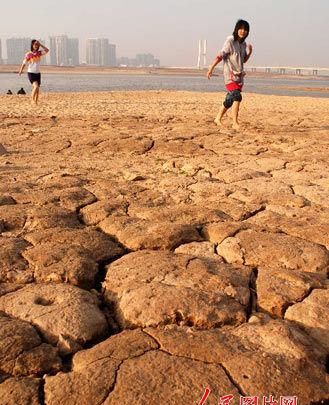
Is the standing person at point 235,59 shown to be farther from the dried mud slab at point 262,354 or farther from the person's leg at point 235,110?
the dried mud slab at point 262,354

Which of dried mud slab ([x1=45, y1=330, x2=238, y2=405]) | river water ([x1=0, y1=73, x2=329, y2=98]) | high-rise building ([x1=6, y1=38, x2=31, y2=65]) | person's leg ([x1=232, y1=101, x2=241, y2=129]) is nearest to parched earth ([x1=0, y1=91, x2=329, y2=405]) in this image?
dried mud slab ([x1=45, y1=330, x2=238, y2=405])

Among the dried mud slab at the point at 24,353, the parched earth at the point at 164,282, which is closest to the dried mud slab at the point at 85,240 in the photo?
the parched earth at the point at 164,282

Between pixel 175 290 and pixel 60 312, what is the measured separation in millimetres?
474

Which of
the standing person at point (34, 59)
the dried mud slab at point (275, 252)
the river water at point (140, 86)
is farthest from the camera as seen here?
the river water at point (140, 86)

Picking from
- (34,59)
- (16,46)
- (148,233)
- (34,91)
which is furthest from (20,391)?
(16,46)

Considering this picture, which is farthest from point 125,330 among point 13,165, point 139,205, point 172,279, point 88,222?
point 13,165

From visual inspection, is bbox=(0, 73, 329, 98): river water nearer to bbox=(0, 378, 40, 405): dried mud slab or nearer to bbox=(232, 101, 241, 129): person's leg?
bbox=(232, 101, 241, 129): person's leg

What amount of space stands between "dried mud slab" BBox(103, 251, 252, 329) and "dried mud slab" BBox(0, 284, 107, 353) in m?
0.12

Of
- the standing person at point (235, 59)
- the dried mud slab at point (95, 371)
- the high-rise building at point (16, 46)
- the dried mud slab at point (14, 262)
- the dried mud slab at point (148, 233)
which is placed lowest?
the dried mud slab at point (95, 371)

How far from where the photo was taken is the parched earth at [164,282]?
1.39 metres

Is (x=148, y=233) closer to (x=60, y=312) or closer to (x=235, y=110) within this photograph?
(x=60, y=312)

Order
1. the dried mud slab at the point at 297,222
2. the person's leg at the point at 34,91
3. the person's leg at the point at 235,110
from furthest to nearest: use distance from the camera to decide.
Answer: the person's leg at the point at 34,91 < the person's leg at the point at 235,110 < the dried mud slab at the point at 297,222

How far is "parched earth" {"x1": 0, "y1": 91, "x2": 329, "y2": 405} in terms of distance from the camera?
139 cm

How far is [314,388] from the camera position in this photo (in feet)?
4.57
